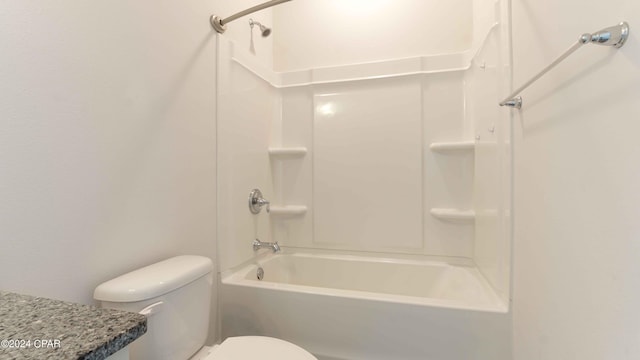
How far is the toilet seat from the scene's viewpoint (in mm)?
930

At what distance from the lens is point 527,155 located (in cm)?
101

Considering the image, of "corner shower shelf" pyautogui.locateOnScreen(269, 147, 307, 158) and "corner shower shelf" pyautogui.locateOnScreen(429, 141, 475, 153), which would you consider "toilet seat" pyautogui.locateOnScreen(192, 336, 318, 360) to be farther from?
"corner shower shelf" pyautogui.locateOnScreen(429, 141, 475, 153)

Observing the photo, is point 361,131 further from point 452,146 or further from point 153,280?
point 153,280

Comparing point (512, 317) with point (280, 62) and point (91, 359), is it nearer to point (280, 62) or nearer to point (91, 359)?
point (91, 359)

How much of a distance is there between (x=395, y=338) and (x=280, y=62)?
6.71ft

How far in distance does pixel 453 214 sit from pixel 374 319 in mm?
893

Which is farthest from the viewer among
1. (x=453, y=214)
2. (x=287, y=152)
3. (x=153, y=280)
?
(x=287, y=152)

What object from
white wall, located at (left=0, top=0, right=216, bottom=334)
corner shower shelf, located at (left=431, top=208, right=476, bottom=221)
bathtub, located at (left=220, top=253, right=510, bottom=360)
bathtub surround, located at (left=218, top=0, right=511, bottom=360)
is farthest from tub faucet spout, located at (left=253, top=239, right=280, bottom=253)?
corner shower shelf, located at (left=431, top=208, right=476, bottom=221)

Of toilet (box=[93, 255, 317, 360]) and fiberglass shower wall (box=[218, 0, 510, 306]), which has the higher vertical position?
fiberglass shower wall (box=[218, 0, 510, 306])

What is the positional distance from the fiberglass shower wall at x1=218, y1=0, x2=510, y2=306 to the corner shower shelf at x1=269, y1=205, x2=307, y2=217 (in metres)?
0.02

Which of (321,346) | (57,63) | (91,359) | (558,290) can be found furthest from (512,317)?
(57,63)

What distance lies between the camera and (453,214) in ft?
5.77

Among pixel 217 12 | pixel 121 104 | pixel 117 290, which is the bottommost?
pixel 117 290

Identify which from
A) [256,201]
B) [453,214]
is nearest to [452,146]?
[453,214]
